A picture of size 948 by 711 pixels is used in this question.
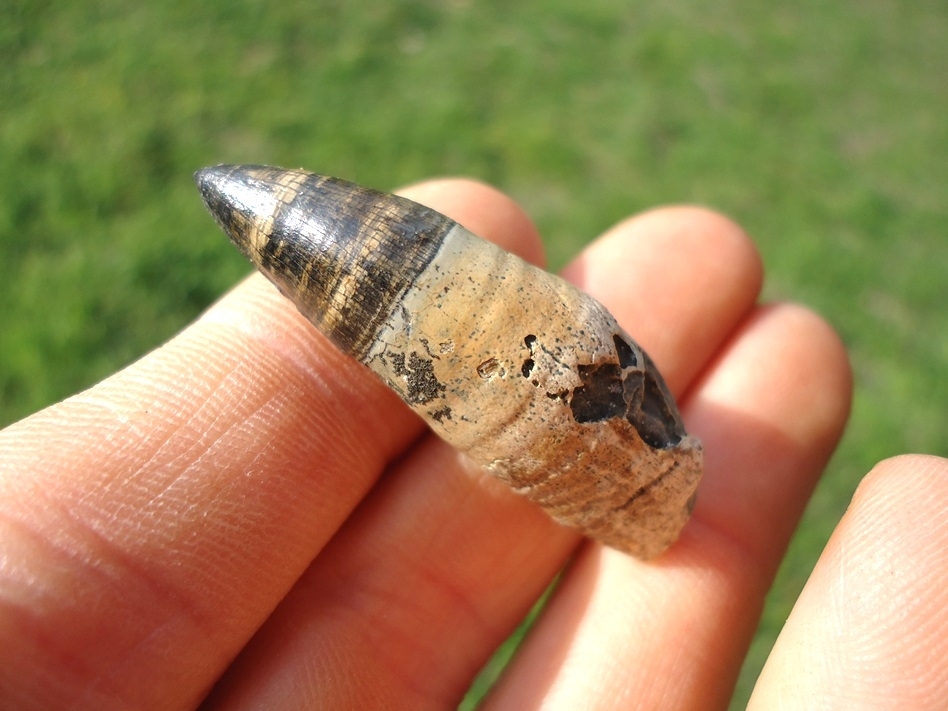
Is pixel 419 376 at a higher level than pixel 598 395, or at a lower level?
higher

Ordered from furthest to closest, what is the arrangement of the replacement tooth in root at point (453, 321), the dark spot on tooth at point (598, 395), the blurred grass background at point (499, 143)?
the blurred grass background at point (499, 143) < the dark spot on tooth at point (598, 395) < the replacement tooth in root at point (453, 321)

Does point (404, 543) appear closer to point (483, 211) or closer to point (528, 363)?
point (528, 363)

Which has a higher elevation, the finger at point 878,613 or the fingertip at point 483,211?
the fingertip at point 483,211

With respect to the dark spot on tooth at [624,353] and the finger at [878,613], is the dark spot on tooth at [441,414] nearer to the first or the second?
the dark spot on tooth at [624,353]

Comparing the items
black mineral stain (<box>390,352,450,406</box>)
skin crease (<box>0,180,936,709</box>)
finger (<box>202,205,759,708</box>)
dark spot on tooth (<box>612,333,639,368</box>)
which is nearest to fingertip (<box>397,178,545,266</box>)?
skin crease (<box>0,180,936,709</box>)

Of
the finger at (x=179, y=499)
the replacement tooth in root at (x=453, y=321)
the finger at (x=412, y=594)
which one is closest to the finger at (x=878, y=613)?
the replacement tooth in root at (x=453, y=321)

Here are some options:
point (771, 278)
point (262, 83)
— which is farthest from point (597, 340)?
point (262, 83)

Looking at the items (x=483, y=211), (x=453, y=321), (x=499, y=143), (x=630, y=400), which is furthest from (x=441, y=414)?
(x=499, y=143)
